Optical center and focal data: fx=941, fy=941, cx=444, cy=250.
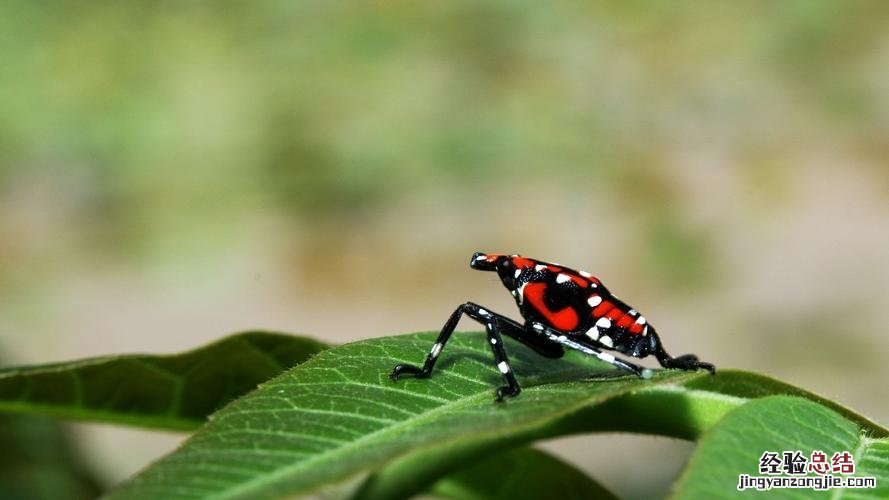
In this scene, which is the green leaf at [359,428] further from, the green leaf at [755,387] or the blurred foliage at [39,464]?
the blurred foliage at [39,464]

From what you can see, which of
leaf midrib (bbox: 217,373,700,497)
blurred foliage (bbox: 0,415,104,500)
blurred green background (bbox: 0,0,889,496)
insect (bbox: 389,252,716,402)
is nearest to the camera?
leaf midrib (bbox: 217,373,700,497)

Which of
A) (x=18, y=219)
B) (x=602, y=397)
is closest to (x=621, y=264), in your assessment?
(x=18, y=219)

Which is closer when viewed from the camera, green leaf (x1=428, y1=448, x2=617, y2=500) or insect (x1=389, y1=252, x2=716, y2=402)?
green leaf (x1=428, y1=448, x2=617, y2=500)

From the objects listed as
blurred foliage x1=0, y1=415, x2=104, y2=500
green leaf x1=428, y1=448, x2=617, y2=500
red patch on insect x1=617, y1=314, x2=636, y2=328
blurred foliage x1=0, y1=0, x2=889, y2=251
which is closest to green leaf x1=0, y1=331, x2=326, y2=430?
green leaf x1=428, y1=448, x2=617, y2=500

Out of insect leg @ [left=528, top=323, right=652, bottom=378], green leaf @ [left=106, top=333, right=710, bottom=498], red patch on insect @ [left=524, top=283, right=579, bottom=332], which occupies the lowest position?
green leaf @ [left=106, top=333, right=710, bottom=498]

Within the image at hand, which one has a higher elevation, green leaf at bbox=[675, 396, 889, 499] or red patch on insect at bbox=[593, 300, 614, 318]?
red patch on insect at bbox=[593, 300, 614, 318]

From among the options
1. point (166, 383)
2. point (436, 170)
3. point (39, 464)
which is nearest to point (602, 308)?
point (166, 383)

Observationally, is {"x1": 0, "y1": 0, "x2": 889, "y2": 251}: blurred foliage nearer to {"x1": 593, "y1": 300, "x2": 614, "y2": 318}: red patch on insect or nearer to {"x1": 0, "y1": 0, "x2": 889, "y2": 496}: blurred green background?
{"x1": 0, "y1": 0, "x2": 889, "y2": 496}: blurred green background
